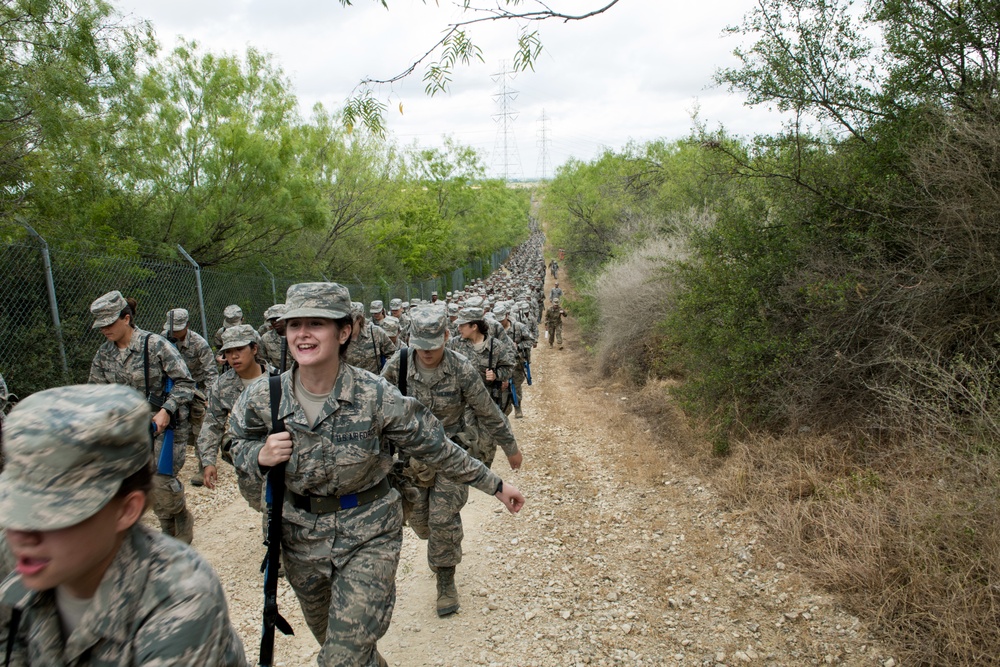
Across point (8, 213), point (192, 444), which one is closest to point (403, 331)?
point (192, 444)

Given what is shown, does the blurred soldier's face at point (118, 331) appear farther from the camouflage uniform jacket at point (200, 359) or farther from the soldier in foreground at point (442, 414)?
the soldier in foreground at point (442, 414)

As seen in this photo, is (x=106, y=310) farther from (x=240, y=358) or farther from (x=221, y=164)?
(x=221, y=164)

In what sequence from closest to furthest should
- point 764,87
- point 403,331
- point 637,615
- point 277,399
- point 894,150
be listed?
point 277,399, point 637,615, point 894,150, point 764,87, point 403,331

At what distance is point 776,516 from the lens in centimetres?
539

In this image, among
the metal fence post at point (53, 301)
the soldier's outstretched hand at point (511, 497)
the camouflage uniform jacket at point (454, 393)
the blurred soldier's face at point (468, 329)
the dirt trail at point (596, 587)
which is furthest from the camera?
the metal fence post at point (53, 301)

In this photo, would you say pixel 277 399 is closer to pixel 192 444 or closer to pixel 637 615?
pixel 637 615

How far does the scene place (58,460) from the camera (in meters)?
1.31

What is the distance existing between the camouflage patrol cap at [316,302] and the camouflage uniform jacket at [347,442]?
285mm

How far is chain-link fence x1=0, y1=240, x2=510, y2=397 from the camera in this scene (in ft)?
20.9

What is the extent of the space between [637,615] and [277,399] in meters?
3.28

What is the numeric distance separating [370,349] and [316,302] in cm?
443

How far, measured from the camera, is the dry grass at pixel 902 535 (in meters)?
3.57

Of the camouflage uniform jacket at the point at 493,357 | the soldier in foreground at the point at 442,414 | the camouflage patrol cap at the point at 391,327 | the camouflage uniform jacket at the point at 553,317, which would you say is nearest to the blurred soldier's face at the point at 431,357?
the soldier in foreground at the point at 442,414

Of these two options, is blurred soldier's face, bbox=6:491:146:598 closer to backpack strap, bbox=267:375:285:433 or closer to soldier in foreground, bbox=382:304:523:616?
backpack strap, bbox=267:375:285:433
